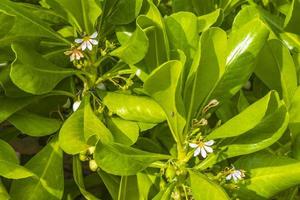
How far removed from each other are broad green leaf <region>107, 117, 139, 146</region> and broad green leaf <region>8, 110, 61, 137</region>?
12cm

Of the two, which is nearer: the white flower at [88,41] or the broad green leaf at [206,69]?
the broad green leaf at [206,69]

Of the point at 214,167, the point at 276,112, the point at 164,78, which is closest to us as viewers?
the point at 164,78

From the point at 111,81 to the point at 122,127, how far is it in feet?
0.55

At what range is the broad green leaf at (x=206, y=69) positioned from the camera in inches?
39.9

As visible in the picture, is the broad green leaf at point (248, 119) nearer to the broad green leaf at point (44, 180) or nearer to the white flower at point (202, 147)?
the white flower at point (202, 147)

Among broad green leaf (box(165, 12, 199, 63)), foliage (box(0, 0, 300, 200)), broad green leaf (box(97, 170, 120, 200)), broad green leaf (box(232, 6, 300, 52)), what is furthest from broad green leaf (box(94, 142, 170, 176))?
broad green leaf (box(232, 6, 300, 52))

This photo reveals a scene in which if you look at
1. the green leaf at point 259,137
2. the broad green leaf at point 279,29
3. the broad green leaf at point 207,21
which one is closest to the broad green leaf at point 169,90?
the green leaf at point 259,137

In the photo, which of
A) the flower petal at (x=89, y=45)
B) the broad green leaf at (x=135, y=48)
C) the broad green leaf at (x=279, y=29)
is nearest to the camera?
the broad green leaf at (x=135, y=48)

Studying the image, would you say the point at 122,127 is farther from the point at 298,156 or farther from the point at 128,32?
the point at 298,156

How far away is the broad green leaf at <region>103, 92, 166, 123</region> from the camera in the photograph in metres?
1.08

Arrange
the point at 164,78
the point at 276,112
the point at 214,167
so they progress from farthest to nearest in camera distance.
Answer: the point at 214,167, the point at 276,112, the point at 164,78

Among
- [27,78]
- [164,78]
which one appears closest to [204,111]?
[164,78]

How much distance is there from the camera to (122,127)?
3.60ft

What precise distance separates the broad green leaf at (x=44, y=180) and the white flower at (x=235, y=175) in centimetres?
33
